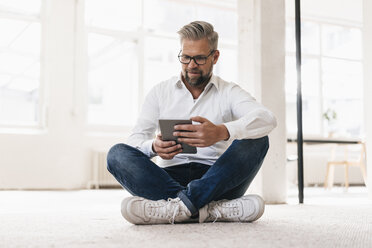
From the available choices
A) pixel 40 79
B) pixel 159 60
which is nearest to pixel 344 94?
pixel 159 60

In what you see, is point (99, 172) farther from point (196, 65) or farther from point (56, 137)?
point (196, 65)

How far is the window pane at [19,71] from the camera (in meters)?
5.47

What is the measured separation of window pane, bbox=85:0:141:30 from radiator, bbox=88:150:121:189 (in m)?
1.74

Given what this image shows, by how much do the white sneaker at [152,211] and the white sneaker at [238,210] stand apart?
0.37 ft

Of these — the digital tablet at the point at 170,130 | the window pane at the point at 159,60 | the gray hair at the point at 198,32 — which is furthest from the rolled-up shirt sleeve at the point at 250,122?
the window pane at the point at 159,60

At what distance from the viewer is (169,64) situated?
6297 millimetres

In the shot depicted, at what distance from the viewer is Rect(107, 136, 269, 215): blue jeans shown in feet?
5.39

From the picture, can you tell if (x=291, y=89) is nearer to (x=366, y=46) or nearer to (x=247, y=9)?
(x=366, y=46)

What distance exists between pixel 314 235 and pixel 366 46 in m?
2.66

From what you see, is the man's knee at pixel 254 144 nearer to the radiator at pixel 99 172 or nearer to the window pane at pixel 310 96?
the radiator at pixel 99 172

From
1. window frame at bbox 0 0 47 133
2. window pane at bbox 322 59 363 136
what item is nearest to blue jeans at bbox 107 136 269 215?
window frame at bbox 0 0 47 133

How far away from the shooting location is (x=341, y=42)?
300 inches

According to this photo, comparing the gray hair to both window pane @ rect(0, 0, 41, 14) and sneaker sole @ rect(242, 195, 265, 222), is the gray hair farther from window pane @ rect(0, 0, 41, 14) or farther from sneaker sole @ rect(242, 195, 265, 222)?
window pane @ rect(0, 0, 41, 14)

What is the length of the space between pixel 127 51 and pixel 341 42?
380 centimetres
